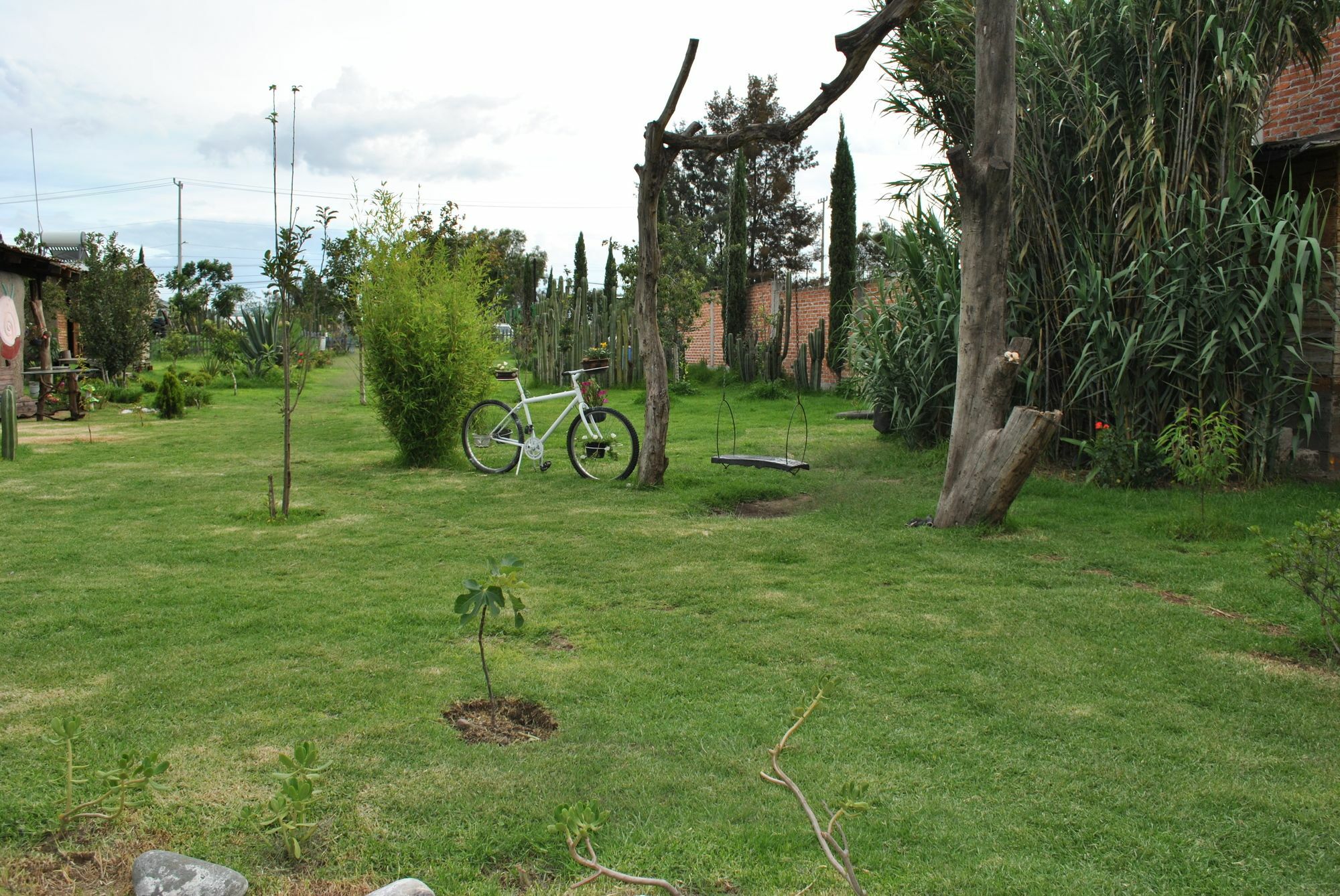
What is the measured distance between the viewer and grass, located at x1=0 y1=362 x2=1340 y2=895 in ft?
7.66

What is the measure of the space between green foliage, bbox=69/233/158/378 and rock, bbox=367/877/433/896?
66.1 ft

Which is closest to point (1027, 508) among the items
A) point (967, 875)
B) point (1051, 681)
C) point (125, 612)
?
point (1051, 681)

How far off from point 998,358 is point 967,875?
4.45m

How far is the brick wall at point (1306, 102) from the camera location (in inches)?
330

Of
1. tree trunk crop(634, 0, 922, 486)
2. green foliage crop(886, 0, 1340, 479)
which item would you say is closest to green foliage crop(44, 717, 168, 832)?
tree trunk crop(634, 0, 922, 486)

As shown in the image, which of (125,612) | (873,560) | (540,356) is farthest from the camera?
(540,356)

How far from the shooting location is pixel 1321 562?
3660 millimetres

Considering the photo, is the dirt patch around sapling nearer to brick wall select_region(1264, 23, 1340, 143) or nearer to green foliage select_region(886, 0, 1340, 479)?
green foliage select_region(886, 0, 1340, 479)

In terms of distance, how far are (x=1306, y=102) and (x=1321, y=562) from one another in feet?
23.2

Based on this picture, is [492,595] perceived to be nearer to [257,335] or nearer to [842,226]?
[842,226]

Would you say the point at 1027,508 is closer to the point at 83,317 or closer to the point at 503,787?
the point at 503,787

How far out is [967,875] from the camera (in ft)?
7.23

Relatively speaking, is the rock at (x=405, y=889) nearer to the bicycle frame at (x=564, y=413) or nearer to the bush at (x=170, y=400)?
the bicycle frame at (x=564, y=413)

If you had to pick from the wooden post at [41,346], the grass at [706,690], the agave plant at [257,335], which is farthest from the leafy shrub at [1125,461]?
the agave plant at [257,335]
